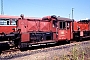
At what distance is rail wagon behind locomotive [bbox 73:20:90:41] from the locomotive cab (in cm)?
333

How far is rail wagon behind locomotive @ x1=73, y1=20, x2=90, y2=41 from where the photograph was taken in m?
25.3

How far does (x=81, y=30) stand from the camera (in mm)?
26531

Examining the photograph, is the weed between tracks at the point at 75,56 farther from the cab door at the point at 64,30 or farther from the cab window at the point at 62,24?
the cab window at the point at 62,24

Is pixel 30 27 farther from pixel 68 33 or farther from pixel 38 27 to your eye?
pixel 68 33

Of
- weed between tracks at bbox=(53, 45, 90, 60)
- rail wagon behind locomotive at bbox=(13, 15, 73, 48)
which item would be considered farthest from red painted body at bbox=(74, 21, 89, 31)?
weed between tracks at bbox=(53, 45, 90, 60)

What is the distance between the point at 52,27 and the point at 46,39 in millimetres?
1799

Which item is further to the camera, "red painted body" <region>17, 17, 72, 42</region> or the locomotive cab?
the locomotive cab

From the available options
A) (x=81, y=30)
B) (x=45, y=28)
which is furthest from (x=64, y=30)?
(x=81, y=30)

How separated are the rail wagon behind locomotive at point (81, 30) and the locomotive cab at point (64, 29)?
3.33 metres

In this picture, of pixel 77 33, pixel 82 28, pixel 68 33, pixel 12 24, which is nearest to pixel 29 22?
pixel 12 24

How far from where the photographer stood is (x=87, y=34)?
91.5 ft

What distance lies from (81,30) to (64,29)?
22.0 feet

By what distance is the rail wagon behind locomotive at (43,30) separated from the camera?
1725 centimetres

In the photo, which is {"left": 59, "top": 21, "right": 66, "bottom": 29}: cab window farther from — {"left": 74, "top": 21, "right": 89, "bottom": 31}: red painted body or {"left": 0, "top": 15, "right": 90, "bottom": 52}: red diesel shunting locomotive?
{"left": 74, "top": 21, "right": 89, "bottom": 31}: red painted body
